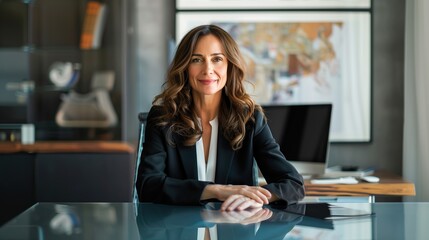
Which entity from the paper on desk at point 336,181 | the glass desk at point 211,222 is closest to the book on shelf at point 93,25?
the paper on desk at point 336,181

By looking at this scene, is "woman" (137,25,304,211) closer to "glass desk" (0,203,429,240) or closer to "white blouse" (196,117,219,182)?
"white blouse" (196,117,219,182)

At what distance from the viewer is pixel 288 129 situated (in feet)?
12.1

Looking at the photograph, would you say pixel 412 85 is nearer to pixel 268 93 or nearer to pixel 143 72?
pixel 268 93

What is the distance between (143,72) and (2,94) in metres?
0.96

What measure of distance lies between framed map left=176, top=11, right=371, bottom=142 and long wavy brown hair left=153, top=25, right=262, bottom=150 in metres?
1.83

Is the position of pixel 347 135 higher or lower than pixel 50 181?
higher

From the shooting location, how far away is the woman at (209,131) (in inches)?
88.0

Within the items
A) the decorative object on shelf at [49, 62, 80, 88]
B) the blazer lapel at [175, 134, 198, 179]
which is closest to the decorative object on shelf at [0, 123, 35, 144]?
the decorative object on shelf at [49, 62, 80, 88]

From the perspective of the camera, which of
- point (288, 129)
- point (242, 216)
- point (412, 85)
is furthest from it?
point (412, 85)

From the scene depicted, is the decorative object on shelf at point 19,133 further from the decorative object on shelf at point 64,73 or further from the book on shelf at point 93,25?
the book on shelf at point 93,25

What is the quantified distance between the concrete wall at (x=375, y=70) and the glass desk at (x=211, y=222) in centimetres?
228

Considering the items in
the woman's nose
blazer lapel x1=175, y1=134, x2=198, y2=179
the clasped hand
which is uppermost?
the woman's nose

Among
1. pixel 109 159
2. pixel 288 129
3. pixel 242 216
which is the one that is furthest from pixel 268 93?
pixel 242 216

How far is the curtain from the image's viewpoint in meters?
3.73
